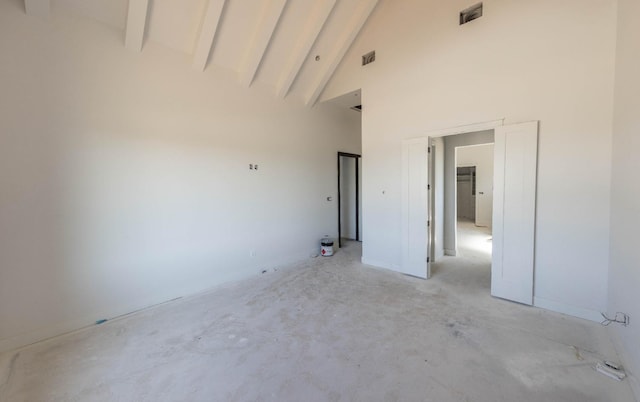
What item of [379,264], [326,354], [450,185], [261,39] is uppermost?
[261,39]

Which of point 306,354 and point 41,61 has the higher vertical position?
point 41,61

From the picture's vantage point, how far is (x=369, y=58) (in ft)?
15.4

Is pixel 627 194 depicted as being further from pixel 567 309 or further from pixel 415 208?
pixel 415 208

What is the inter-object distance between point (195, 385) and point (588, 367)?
3.24 metres

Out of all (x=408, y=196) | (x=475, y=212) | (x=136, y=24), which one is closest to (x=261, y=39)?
(x=136, y=24)

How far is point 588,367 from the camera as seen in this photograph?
84.1 inches

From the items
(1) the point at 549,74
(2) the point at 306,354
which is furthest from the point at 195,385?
(1) the point at 549,74

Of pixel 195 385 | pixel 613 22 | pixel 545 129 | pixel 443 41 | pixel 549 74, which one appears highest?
pixel 443 41

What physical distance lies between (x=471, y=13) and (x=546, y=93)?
1.56 m

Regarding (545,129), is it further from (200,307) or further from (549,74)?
(200,307)

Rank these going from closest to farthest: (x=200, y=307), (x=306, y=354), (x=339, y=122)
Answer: (x=306, y=354) → (x=200, y=307) → (x=339, y=122)

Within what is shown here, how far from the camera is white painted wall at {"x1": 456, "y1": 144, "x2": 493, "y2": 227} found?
9.20 meters

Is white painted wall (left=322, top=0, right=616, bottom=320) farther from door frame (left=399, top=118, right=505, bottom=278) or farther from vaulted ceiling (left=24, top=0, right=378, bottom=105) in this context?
vaulted ceiling (left=24, top=0, right=378, bottom=105)

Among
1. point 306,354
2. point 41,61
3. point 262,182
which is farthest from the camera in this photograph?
point 262,182
